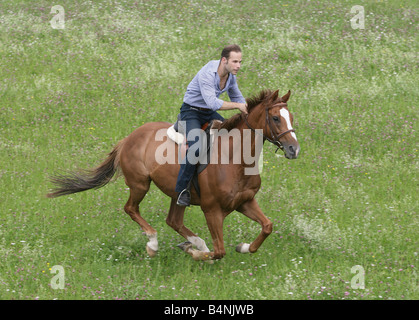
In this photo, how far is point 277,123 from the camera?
8.01 metres

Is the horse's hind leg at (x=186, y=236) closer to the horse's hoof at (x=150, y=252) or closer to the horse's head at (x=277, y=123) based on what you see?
the horse's hoof at (x=150, y=252)

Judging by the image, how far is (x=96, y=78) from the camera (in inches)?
655

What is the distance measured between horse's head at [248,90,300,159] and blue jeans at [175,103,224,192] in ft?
3.58

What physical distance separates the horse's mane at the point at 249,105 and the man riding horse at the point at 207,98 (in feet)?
0.30

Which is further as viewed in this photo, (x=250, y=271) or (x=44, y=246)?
(x=44, y=246)

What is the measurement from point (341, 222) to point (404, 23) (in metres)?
11.5

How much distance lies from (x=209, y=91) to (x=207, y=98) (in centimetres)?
12

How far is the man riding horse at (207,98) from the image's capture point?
27.9 ft

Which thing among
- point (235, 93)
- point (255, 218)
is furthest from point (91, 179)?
point (255, 218)

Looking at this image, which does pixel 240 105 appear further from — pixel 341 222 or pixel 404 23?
pixel 404 23

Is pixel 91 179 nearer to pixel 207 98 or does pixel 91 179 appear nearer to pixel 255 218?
pixel 207 98

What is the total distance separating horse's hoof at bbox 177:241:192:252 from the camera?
31.2 feet

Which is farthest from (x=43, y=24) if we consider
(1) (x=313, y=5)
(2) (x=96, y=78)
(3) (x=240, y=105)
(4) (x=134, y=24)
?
(3) (x=240, y=105)

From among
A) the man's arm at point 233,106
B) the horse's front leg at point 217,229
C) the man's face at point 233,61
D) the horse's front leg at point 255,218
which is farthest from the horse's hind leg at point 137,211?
the man's face at point 233,61
